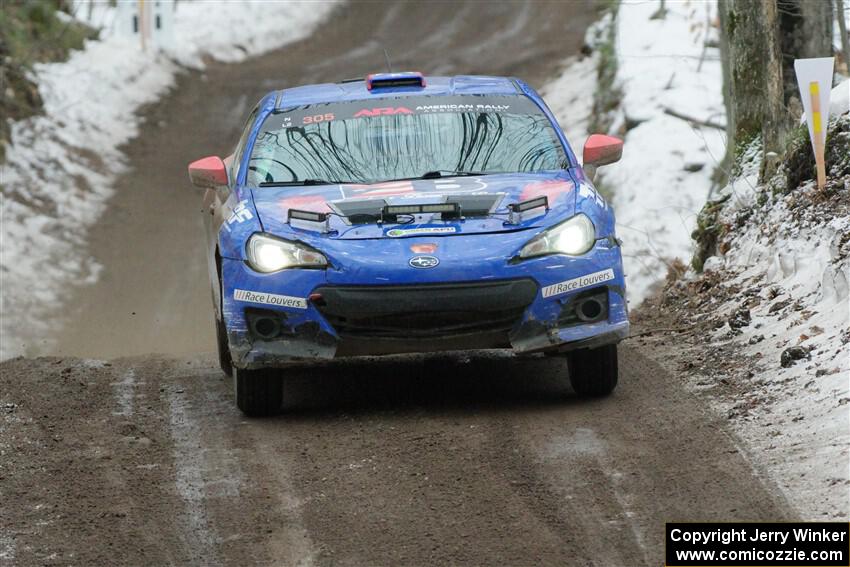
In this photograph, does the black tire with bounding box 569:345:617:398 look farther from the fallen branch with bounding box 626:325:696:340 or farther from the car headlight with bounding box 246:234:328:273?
the fallen branch with bounding box 626:325:696:340

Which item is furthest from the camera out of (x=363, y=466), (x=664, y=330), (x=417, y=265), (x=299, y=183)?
(x=664, y=330)

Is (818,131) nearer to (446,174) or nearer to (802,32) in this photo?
(446,174)

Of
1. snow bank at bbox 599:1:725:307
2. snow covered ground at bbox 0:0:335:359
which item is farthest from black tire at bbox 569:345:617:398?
snow covered ground at bbox 0:0:335:359

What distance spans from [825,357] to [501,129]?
229 cm

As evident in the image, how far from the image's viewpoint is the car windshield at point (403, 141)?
8117 mm

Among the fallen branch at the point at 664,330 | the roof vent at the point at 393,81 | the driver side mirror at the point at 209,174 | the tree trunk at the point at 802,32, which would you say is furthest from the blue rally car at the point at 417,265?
the tree trunk at the point at 802,32

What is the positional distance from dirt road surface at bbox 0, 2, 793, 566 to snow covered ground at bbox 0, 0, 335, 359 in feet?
21.9

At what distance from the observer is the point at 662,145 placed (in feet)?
62.8

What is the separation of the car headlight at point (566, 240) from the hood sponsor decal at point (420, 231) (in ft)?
1.26

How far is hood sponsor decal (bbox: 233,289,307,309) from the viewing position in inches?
284

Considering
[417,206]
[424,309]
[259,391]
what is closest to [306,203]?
[417,206]

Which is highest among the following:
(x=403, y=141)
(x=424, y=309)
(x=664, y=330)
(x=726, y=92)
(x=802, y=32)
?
(x=802, y=32)

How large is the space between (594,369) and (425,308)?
3.58ft

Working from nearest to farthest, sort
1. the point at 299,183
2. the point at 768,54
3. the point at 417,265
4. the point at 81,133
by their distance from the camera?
1. the point at 417,265
2. the point at 299,183
3. the point at 768,54
4. the point at 81,133
